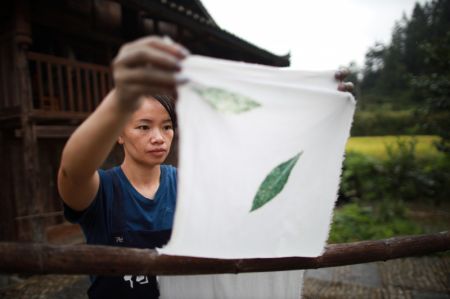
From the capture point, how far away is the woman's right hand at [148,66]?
2.31 feet

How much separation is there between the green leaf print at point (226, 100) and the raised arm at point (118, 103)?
0.11 m

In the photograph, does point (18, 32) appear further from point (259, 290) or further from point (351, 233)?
point (351, 233)

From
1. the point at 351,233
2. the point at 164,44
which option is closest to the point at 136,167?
the point at 164,44

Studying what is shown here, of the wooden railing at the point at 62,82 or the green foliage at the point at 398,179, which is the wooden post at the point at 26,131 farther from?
the green foliage at the point at 398,179

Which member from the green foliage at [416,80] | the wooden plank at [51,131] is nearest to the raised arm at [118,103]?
the green foliage at [416,80]

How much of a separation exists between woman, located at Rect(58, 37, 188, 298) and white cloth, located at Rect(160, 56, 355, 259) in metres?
0.23

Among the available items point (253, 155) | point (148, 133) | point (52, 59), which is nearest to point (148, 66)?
point (253, 155)

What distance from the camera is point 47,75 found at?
15.8 ft

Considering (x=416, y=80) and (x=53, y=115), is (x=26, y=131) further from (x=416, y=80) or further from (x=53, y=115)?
(x=416, y=80)

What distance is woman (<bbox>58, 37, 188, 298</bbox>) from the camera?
853mm

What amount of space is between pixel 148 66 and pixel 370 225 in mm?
7773

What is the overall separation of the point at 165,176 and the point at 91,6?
612 centimetres

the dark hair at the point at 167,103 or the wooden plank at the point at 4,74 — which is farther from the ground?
the wooden plank at the point at 4,74

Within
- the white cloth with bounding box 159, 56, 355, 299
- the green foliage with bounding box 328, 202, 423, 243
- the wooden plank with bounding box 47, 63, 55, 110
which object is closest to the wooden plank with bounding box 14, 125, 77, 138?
the wooden plank with bounding box 47, 63, 55, 110
